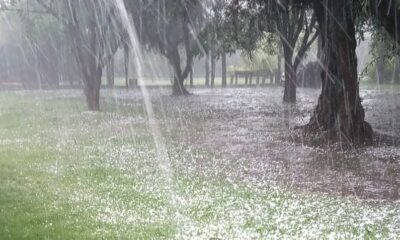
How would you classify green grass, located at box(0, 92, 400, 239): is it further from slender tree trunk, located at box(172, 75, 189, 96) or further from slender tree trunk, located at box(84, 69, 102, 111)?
slender tree trunk, located at box(172, 75, 189, 96)

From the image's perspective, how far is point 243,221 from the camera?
683 centimetres

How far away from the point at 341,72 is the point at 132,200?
8.30m

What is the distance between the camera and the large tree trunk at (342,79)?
13.7 m

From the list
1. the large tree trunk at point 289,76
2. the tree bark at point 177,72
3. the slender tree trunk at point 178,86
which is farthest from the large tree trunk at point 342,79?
the slender tree trunk at point 178,86

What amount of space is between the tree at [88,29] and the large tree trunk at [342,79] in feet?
39.2

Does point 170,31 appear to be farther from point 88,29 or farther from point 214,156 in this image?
point 214,156

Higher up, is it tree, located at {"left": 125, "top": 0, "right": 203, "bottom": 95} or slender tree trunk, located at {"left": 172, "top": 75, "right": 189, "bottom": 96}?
tree, located at {"left": 125, "top": 0, "right": 203, "bottom": 95}

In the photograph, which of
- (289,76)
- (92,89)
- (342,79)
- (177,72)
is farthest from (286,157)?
(177,72)

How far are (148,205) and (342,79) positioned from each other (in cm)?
831

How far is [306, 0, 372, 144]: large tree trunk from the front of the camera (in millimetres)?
13680

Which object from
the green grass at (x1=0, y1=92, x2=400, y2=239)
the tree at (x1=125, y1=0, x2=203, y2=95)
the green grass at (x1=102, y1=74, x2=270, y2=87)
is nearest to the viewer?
the green grass at (x1=0, y1=92, x2=400, y2=239)

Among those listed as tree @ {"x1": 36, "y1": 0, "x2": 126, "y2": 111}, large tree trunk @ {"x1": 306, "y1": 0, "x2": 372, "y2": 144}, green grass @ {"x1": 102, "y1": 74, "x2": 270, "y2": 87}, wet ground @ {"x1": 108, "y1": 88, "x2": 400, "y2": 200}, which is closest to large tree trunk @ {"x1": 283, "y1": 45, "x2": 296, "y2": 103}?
wet ground @ {"x1": 108, "y1": 88, "x2": 400, "y2": 200}

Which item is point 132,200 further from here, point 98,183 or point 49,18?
point 49,18

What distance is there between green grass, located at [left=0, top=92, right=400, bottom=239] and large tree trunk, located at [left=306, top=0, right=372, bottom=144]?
4.17 metres
